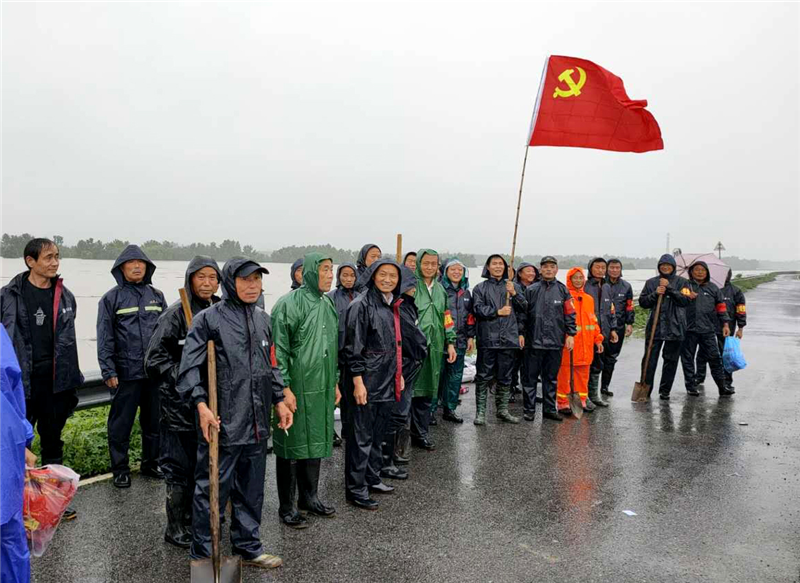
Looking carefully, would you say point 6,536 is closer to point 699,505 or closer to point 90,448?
point 90,448

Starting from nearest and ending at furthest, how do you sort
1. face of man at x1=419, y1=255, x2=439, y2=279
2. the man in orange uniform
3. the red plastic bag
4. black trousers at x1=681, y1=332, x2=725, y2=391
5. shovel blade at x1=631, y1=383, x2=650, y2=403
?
the red plastic bag
face of man at x1=419, y1=255, x2=439, y2=279
the man in orange uniform
shovel blade at x1=631, y1=383, x2=650, y2=403
black trousers at x1=681, y1=332, x2=725, y2=391

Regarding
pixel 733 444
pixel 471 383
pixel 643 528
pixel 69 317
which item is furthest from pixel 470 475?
pixel 471 383

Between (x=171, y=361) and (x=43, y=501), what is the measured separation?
→ 1.28 meters

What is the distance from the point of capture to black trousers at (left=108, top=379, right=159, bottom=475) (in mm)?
4926

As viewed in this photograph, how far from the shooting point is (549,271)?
25.3 ft

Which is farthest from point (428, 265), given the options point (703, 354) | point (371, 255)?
point (703, 354)

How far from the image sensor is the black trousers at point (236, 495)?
3.57 metres

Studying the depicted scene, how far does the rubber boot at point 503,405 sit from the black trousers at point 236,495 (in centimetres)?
421

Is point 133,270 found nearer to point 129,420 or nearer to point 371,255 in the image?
point 129,420

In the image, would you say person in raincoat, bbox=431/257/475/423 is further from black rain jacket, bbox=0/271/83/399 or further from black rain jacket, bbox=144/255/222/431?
black rain jacket, bbox=0/271/83/399

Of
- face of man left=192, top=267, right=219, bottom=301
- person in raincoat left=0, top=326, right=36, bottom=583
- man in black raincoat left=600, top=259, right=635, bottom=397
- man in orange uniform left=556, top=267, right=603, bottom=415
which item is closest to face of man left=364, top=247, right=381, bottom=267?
man in orange uniform left=556, top=267, right=603, bottom=415

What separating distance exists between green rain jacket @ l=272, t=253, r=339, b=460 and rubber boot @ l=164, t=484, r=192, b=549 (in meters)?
0.78

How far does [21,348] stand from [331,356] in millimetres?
2421

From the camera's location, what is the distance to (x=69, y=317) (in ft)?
15.8
